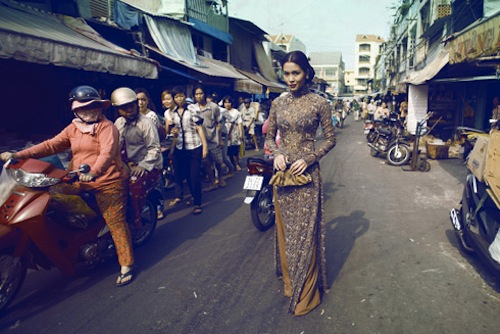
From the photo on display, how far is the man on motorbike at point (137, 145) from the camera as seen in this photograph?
3.85 meters

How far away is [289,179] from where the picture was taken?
104 inches

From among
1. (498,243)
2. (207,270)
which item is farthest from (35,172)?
(498,243)

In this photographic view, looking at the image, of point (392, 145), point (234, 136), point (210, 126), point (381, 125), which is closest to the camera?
point (210, 126)

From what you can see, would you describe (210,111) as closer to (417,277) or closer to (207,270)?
(207,270)

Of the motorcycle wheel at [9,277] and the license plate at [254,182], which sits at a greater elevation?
the license plate at [254,182]

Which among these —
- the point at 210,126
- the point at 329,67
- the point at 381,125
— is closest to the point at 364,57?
the point at 329,67

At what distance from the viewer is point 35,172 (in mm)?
2828

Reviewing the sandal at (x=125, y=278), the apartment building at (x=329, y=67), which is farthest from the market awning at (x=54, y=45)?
the apartment building at (x=329, y=67)

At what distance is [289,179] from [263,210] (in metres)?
2.10

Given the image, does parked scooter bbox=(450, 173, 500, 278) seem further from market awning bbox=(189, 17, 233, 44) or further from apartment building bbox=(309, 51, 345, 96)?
apartment building bbox=(309, 51, 345, 96)

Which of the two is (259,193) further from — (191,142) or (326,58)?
(326,58)

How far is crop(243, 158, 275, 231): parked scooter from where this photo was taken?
4453mm

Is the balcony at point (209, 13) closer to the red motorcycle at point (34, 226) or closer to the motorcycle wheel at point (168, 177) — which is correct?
the motorcycle wheel at point (168, 177)

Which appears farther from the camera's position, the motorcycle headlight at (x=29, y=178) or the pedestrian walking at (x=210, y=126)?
the pedestrian walking at (x=210, y=126)
